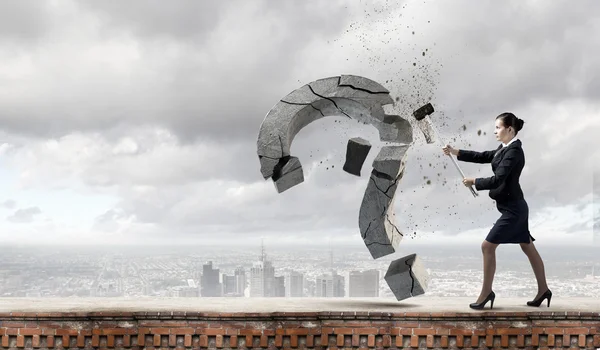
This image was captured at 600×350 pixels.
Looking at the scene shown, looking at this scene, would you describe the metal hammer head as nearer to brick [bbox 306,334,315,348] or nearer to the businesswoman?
the businesswoman

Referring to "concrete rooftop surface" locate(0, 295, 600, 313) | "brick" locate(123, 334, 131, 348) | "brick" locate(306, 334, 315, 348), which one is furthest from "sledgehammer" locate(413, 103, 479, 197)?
"brick" locate(123, 334, 131, 348)

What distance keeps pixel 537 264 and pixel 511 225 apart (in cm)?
60

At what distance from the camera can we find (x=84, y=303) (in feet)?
25.0

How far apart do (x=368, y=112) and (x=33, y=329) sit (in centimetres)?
405

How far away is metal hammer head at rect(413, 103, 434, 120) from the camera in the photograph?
7.86 meters

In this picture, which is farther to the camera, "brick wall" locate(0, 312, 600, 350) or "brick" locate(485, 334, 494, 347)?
"brick" locate(485, 334, 494, 347)

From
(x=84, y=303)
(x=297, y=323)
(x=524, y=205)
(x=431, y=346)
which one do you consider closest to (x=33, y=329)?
(x=84, y=303)

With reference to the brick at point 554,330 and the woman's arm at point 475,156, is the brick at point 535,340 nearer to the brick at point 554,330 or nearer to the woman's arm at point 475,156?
the brick at point 554,330

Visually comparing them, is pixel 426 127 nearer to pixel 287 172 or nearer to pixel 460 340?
pixel 287 172

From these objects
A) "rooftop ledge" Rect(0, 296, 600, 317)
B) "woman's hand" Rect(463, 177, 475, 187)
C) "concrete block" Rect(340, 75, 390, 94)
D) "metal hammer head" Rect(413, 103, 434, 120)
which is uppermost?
"concrete block" Rect(340, 75, 390, 94)

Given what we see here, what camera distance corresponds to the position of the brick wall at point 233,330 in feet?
22.2

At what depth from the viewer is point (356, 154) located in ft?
25.9

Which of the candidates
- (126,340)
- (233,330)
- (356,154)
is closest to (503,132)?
(356,154)

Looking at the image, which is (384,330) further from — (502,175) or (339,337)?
(502,175)
